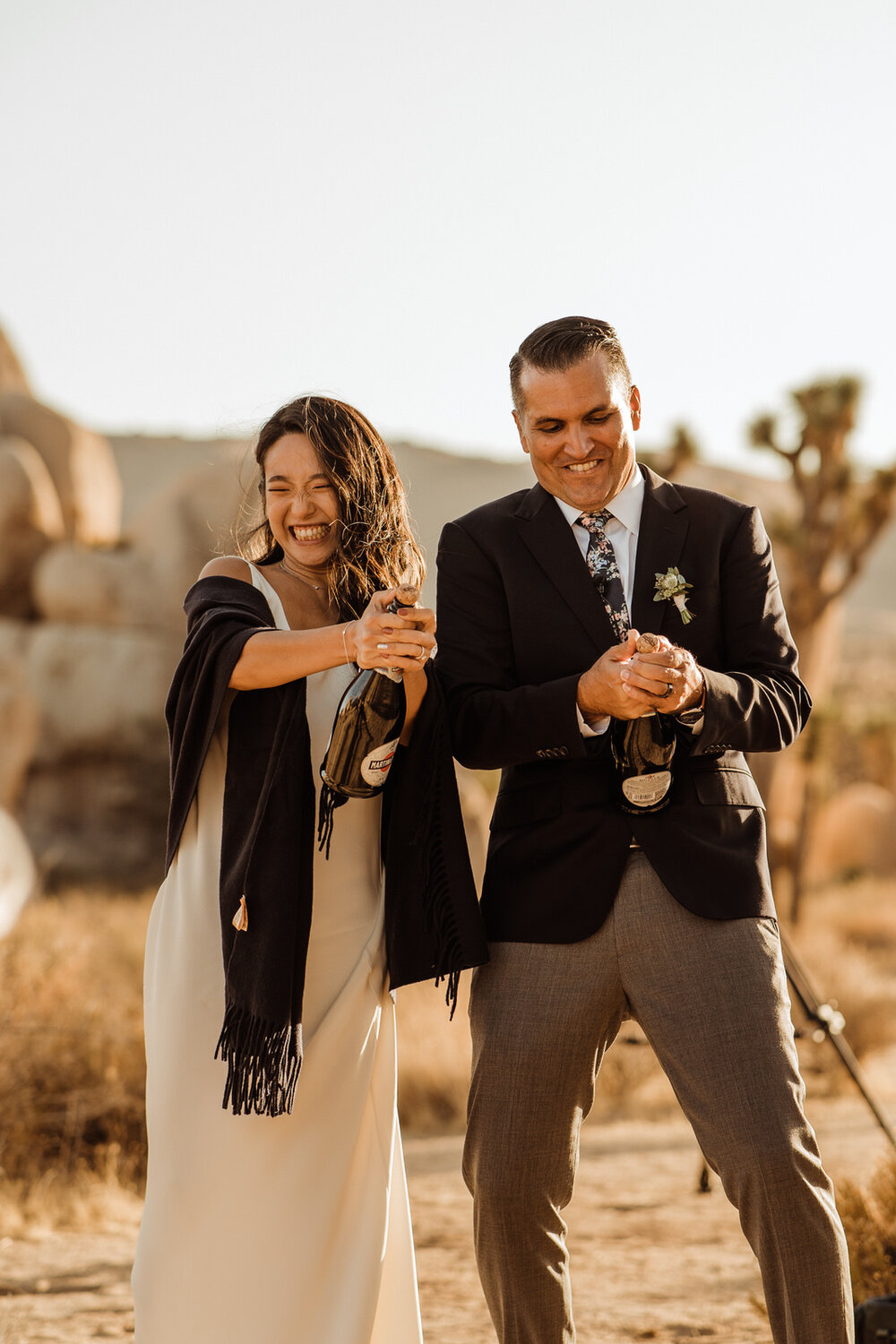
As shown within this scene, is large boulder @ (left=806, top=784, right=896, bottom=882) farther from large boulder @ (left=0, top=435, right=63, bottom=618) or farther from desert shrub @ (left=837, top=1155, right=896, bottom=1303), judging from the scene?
desert shrub @ (left=837, top=1155, right=896, bottom=1303)

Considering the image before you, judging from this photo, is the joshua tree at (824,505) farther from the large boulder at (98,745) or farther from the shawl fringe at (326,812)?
the shawl fringe at (326,812)

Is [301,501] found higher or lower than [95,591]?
lower

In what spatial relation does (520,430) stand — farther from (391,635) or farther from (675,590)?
(391,635)

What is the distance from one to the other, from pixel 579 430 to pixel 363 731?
862 millimetres

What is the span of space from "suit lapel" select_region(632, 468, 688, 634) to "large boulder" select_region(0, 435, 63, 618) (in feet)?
47.2

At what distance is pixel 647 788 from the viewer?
112 inches

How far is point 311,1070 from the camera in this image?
2.88 m

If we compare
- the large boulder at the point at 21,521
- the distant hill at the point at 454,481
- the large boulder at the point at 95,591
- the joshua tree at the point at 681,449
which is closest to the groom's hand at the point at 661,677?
the joshua tree at the point at 681,449

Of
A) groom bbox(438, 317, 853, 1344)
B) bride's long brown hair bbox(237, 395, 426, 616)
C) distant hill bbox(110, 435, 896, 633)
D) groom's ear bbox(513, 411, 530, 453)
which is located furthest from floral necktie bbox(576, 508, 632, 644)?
distant hill bbox(110, 435, 896, 633)

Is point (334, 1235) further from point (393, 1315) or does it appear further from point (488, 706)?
point (488, 706)

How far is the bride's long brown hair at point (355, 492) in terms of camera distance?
3.10 m

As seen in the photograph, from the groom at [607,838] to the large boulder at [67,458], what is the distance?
14945 millimetres

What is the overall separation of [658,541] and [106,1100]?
524 centimetres

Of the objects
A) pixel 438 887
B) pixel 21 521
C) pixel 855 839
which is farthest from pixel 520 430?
pixel 855 839
